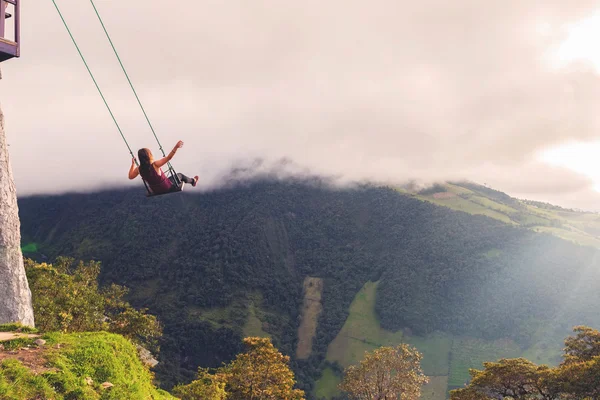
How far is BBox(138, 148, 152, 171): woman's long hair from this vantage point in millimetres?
16453

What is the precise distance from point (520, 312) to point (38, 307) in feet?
626

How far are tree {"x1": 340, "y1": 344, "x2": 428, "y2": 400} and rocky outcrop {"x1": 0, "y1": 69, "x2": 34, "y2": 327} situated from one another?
116 ft

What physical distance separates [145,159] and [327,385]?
185 m

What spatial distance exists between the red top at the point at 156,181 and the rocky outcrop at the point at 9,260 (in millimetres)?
16438

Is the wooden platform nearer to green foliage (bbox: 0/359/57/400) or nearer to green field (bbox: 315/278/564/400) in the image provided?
green foliage (bbox: 0/359/57/400)

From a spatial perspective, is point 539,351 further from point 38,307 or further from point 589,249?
point 38,307

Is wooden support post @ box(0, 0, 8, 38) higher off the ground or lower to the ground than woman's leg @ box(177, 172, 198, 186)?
higher

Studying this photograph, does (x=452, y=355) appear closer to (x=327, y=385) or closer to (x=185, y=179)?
(x=327, y=385)

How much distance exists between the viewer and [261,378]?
45688 millimetres

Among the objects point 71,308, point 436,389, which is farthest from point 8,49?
point 436,389

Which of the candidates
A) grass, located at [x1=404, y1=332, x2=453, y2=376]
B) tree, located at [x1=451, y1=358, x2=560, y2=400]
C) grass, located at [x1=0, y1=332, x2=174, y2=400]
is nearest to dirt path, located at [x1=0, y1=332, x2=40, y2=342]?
grass, located at [x1=0, y1=332, x2=174, y2=400]

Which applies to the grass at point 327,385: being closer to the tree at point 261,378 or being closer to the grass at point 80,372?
the tree at point 261,378

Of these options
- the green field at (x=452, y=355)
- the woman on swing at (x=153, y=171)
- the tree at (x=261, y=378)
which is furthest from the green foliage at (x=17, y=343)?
the green field at (x=452, y=355)

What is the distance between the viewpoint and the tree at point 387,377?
160ft
